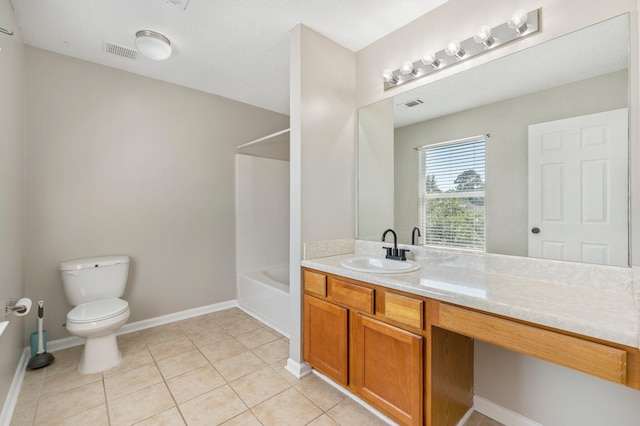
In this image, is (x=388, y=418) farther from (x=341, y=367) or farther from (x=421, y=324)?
(x=421, y=324)

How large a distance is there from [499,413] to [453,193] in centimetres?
126

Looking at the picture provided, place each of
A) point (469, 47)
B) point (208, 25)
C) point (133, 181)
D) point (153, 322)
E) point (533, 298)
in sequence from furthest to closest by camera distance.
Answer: point (153, 322) → point (133, 181) → point (208, 25) → point (469, 47) → point (533, 298)

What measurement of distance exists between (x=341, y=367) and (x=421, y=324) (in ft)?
2.20

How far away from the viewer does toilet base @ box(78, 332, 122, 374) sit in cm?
204

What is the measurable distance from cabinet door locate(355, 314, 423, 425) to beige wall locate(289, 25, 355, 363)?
0.58 metres

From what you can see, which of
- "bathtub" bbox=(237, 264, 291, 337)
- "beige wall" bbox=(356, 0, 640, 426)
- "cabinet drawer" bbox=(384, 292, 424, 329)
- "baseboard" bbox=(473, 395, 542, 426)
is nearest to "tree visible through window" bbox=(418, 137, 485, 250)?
"beige wall" bbox=(356, 0, 640, 426)

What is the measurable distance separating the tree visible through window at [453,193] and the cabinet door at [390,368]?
0.71m

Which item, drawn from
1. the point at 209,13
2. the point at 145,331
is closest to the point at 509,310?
the point at 209,13

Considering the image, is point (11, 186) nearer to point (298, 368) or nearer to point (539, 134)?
point (298, 368)

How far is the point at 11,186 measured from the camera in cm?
181

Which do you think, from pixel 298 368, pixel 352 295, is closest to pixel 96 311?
pixel 298 368

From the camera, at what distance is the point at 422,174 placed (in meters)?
1.96

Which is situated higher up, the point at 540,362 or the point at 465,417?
the point at 540,362

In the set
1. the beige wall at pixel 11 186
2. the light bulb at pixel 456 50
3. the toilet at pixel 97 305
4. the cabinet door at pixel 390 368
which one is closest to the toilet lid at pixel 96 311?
the toilet at pixel 97 305
